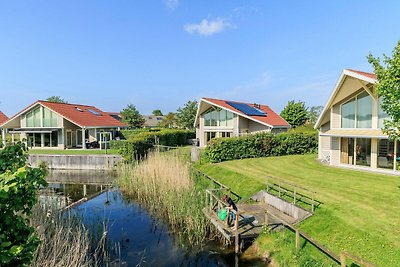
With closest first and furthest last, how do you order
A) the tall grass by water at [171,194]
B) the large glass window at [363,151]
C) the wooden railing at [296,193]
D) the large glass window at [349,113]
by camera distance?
1. the wooden railing at [296,193]
2. the tall grass by water at [171,194]
3. the large glass window at [363,151]
4. the large glass window at [349,113]

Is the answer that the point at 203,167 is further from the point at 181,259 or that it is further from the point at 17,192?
the point at 17,192

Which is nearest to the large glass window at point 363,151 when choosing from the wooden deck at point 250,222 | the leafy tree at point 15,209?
the wooden deck at point 250,222

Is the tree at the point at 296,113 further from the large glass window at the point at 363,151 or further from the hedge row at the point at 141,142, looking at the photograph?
the large glass window at the point at 363,151

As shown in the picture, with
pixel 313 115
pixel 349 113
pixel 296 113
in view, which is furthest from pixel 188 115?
pixel 313 115

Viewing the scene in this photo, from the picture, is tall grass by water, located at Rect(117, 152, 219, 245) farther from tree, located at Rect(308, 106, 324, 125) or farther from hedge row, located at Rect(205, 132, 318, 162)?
tree, located at Rect(308, 106, 324, 125)

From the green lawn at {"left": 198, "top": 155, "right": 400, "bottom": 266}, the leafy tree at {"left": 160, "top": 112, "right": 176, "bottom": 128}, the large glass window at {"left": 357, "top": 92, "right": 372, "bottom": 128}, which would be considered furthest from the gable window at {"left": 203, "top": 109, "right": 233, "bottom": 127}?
the leafy tree at {"left": 160, "top": 112, "right": 176, "bottom": 128}

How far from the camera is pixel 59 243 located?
7074mm

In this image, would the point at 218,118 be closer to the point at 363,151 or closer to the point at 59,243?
the point at 363,151

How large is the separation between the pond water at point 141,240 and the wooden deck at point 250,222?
709 millimetres

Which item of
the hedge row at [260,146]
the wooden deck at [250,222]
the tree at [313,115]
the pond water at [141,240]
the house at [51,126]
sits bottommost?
the pond water at [141,240]

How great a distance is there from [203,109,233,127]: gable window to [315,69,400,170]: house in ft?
41.9

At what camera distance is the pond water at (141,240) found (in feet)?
30.7

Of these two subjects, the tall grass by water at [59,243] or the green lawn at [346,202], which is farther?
the green lawn at [346,202]

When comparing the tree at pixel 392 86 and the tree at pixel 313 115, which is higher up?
the tree at pixel 313 115
